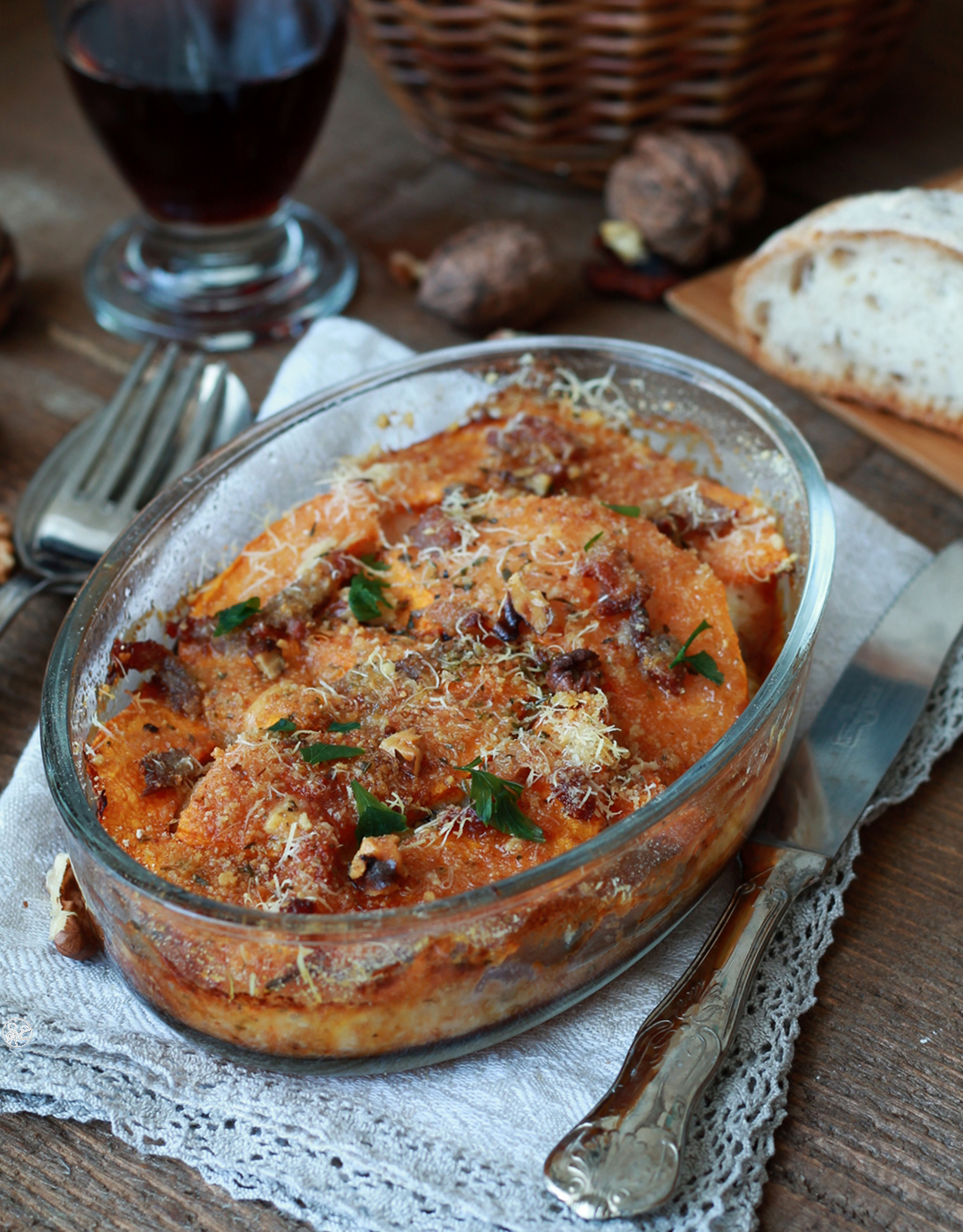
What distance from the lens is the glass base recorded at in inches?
101

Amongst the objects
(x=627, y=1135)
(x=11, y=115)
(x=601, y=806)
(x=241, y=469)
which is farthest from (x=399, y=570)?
(x=11, y=115)

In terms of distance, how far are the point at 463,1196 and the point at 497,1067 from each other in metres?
0.15

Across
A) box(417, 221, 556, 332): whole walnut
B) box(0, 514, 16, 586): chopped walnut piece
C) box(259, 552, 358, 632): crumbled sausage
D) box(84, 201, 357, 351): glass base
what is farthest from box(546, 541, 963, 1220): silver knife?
box(84, 201, 357, 351): glass base

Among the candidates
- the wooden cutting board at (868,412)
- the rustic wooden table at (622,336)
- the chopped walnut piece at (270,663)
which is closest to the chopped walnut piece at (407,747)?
the chopped walnut piece at (270,663)

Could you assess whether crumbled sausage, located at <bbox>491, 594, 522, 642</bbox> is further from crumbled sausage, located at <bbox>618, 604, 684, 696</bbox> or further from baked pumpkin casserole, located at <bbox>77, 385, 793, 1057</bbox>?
crumbled sausage, located at <bbox>618, 604, 684, 696</bbox>

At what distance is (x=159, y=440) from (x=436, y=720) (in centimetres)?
96

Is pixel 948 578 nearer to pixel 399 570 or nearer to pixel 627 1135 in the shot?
pixel 399 570

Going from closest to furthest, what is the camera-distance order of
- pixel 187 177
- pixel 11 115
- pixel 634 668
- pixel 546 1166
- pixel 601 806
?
pixel 546 1166 → pixel 601 806 → pixel 634 668 → pixel 187 177 → pixel 11 115

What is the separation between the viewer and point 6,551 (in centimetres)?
197

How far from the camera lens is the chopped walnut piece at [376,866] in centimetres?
125

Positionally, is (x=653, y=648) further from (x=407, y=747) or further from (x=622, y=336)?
(x=622, y=336)

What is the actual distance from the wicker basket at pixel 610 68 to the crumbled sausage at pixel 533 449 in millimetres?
1122

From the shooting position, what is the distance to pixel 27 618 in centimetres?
198

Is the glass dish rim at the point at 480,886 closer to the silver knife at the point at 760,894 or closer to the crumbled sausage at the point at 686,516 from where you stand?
the crumbled sausage at the point at 686,516
